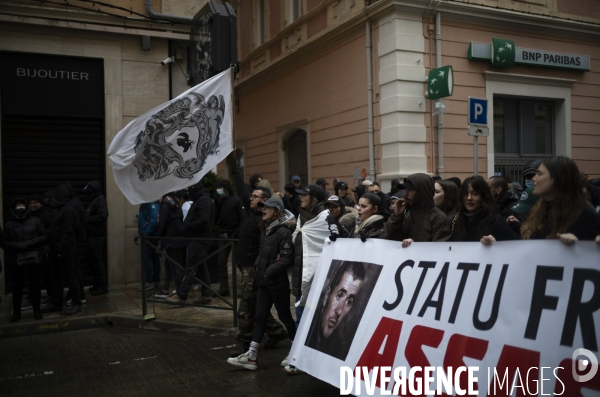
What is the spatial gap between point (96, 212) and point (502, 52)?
1026cm

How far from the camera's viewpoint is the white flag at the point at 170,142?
24.3 ft

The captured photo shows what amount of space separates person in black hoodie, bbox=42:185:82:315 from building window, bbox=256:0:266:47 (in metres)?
12.8

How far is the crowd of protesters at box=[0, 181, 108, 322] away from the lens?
26.8ft

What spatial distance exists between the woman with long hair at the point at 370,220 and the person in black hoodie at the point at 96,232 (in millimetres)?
5965

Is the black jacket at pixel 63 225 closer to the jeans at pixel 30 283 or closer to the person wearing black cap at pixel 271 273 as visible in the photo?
the jeans at pixel 30 283

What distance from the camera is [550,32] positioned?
1495 centimetres

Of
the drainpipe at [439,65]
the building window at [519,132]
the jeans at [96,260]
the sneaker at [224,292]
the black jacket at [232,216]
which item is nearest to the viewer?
the sneaker at [224,292]

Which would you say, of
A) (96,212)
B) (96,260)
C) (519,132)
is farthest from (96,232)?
(519,132)

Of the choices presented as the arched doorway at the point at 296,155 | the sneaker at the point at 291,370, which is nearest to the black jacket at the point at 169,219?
the sneaker at the point at 291,370

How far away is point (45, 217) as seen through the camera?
9039 mm

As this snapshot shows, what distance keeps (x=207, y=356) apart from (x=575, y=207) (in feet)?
14.3

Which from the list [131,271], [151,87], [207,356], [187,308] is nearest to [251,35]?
[151,87]

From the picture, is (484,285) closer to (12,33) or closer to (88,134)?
(88,134)

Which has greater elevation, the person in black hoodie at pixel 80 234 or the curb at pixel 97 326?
the person in black hoodie at pixel 80 234
